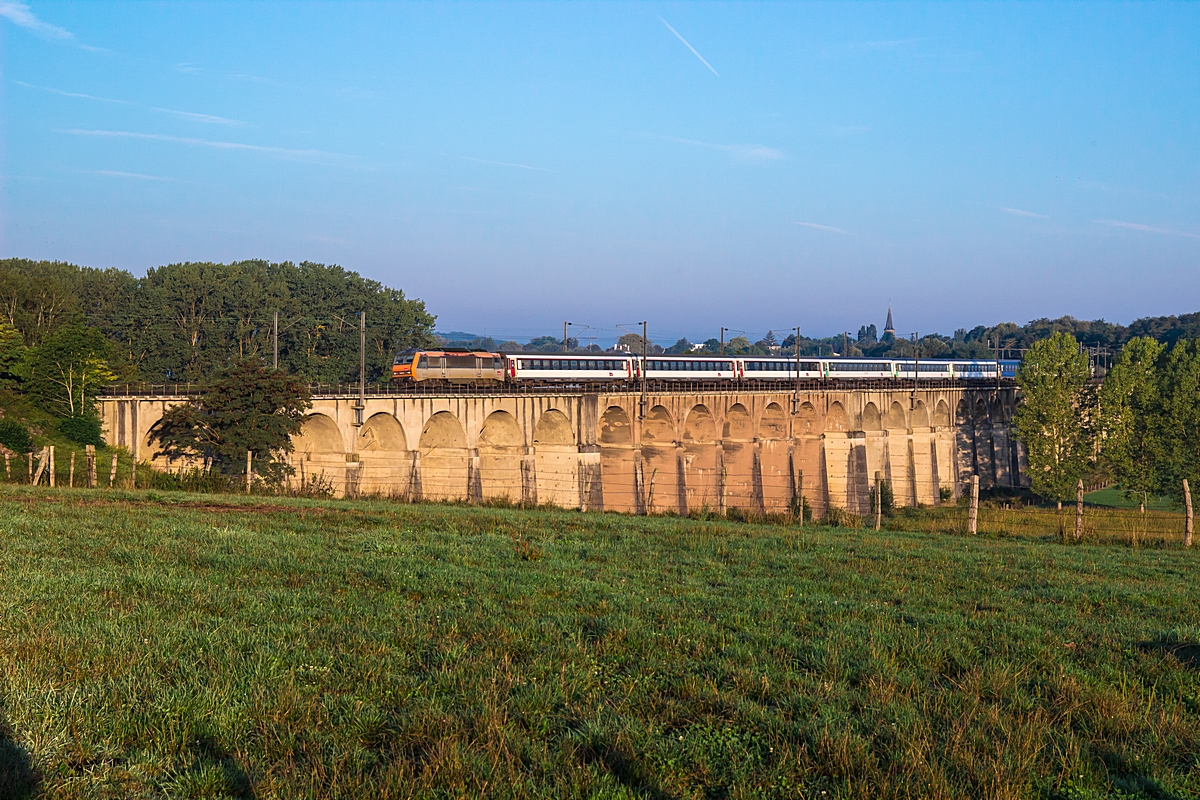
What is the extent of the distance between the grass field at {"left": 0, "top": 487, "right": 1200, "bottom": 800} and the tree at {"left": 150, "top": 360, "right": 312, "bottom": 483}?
21.0m

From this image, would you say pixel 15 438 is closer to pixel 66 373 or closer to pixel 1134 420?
pixel 66 373

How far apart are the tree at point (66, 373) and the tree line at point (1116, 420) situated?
5755 centimetres

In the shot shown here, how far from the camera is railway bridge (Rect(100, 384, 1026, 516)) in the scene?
42844 mm

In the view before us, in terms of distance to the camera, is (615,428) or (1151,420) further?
(1151,420)

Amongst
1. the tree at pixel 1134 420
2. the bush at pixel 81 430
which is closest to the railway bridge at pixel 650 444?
the bush at pixel 81 430

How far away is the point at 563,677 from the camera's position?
7.51 meters

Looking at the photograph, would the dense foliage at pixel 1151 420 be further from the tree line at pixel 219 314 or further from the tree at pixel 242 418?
the tree line at pixel 219 314

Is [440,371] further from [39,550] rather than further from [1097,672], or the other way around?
[1097,672]

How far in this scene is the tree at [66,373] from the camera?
121ft

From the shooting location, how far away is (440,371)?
182 ft

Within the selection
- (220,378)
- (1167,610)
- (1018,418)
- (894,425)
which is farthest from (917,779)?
(894,425)

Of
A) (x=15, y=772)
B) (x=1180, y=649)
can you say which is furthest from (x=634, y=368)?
(x=15, y=772)

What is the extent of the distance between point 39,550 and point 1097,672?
42.0ft

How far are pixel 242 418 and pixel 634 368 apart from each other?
3407 centimetres
